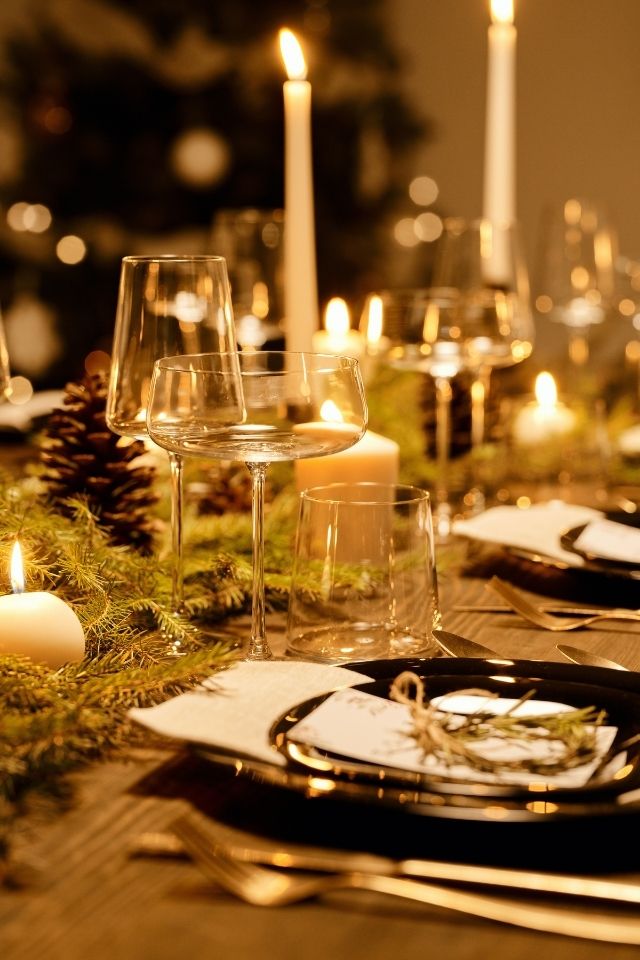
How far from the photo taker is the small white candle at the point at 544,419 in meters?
1.65

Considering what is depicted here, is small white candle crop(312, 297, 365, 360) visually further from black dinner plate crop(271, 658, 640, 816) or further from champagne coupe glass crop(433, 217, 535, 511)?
black dinner plate crop(271, 658, 640, 816)

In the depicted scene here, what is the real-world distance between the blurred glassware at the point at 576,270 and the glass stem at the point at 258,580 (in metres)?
1.24

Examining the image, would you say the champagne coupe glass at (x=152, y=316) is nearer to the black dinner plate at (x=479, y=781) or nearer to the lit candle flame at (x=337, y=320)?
the black dinner plate at (x=479, y=781)

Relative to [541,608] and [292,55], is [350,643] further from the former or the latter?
[292,55]

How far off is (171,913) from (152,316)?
58 cm

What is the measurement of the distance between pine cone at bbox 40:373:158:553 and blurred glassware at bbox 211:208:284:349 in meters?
0.64

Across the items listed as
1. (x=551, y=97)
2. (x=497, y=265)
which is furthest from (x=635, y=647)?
(x=551, y=97)

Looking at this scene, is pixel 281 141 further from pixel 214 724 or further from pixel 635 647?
pixel 214 724

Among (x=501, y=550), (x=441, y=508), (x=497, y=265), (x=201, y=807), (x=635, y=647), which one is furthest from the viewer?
(x=497, y=265)

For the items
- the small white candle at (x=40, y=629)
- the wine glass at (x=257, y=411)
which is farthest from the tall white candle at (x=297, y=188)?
the small white candle at (x=40, y=629)

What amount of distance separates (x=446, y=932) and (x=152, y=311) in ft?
2.02

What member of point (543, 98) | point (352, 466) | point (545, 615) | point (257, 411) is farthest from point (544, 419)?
point (543, 98)

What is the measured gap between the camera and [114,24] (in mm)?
3469

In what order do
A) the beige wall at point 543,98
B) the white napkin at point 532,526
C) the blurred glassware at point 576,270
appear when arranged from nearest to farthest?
the white napkin at point 532,526 → the blurred glassware at point 576,270 → the beige wall at point 543,98
